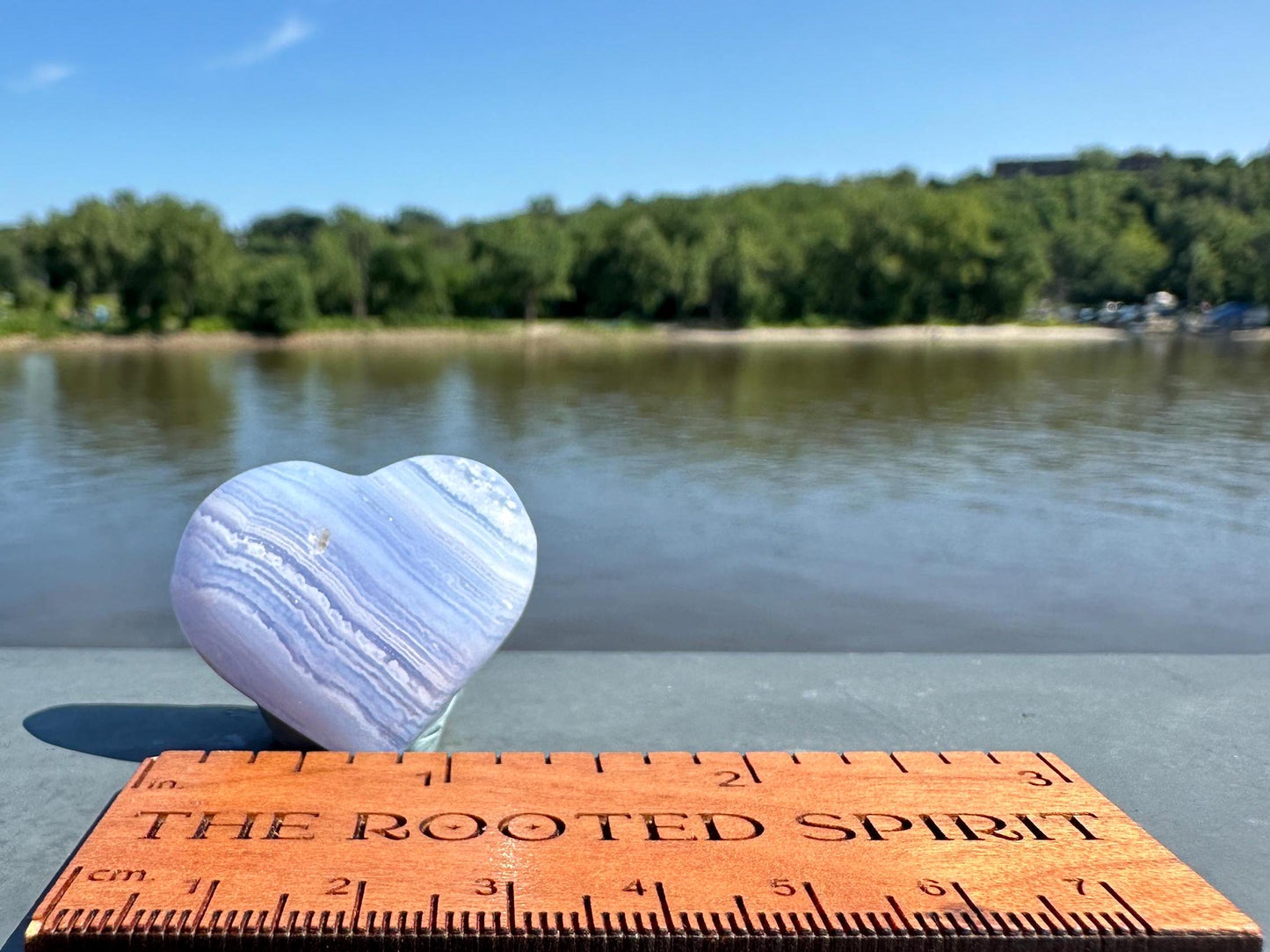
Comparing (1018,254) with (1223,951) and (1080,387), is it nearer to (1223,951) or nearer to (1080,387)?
(1080,387)

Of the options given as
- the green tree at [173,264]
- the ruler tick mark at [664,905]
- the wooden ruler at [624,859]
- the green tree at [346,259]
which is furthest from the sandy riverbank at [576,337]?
the ruler tick mark at [664,905]

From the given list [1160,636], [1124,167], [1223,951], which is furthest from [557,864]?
[1124,167]

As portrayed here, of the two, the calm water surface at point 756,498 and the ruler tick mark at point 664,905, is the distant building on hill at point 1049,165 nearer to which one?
the calm water surface at point 756,498

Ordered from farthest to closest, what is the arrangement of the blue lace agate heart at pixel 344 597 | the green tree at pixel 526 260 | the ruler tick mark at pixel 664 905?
the green tree at pixel 526 260 → the blue lace agate heart at pixel 344 597 → the ruler tick mark at pixel 664 905

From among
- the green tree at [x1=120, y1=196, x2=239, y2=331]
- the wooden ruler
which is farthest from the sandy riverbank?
the wooden ruler

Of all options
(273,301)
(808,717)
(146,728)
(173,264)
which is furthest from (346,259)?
(808,717)

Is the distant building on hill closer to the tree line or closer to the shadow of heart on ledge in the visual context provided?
the tree line

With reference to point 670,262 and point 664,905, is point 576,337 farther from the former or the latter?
point 664,905
